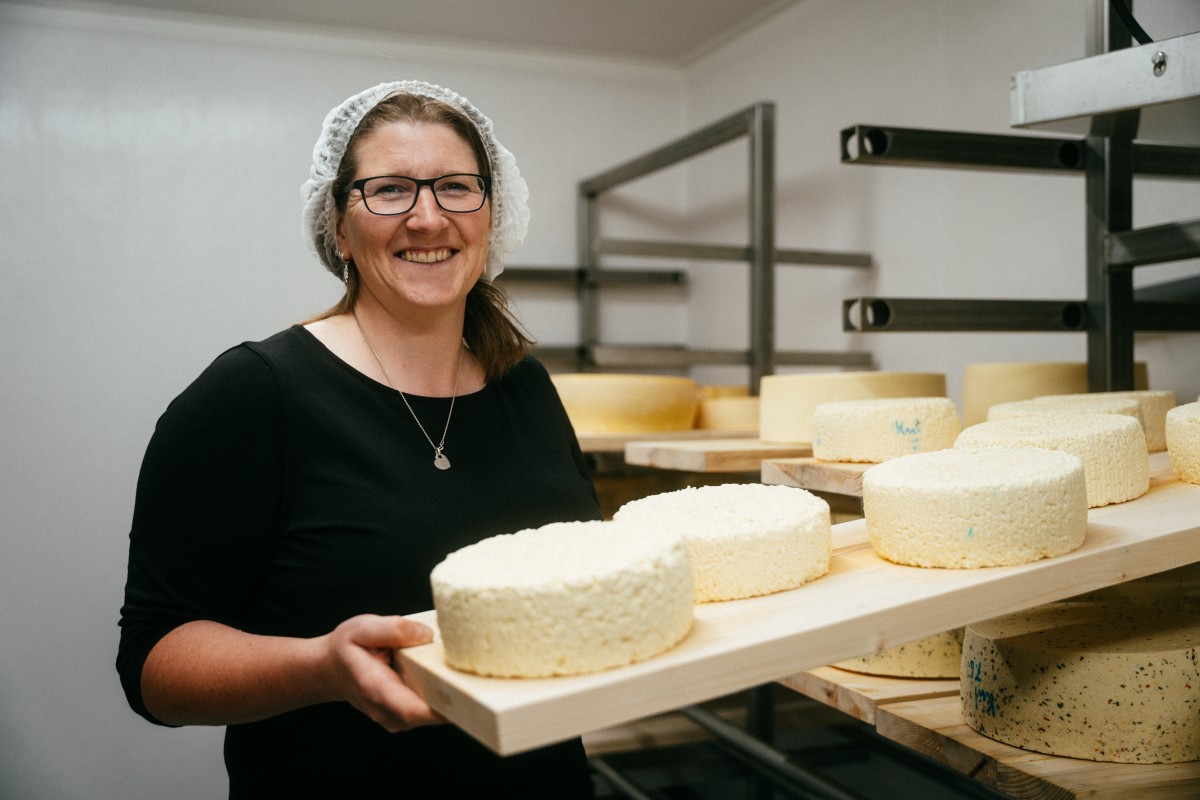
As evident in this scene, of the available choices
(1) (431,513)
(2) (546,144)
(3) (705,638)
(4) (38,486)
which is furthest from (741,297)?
(3) (705,638)

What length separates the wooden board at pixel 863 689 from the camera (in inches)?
47.0

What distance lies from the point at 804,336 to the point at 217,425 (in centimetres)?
253

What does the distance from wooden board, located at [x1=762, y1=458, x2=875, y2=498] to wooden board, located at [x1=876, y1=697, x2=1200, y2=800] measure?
312 millimetres

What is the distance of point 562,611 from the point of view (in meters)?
0.61

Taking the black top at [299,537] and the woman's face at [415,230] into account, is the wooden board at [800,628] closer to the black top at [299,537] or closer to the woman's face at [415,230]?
the black top at [299,537]

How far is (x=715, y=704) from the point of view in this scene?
317 cm

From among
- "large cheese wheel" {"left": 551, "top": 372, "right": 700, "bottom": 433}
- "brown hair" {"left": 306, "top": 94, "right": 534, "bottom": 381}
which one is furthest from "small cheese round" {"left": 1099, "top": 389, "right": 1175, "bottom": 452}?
"large cheese wheel" {"left": 551, "top": 372, "right": 700, "bottom": 433}

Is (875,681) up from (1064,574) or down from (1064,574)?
down

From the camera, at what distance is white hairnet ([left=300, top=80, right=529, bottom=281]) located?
4.01 feet

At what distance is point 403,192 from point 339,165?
5.0 inches

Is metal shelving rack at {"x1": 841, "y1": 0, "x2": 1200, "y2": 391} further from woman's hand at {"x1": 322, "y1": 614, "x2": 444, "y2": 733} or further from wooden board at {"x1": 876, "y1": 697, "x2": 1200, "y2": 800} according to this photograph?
woman's hand at {"x1": 322, "y1": 614, "x2": 444, "y2": 733}

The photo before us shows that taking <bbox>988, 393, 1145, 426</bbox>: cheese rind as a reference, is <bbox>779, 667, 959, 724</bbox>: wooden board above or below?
below

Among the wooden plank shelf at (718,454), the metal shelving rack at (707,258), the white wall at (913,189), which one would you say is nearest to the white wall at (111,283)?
the metal shelving rack at (707,258)

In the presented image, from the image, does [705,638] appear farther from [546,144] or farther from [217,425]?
[546,144]
